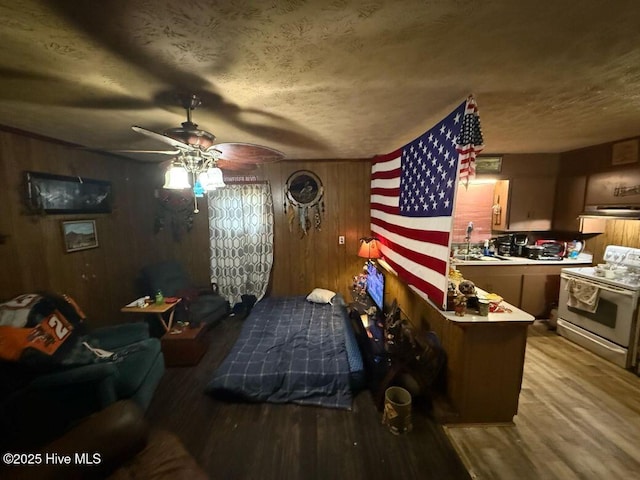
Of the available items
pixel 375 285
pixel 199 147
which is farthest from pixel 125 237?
pixel 375 285

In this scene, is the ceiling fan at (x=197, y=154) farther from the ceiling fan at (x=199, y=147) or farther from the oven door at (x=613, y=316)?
the oven door at (x=613, y=316)

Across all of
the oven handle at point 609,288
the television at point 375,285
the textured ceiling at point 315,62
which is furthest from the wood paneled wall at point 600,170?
the television at point 375,285

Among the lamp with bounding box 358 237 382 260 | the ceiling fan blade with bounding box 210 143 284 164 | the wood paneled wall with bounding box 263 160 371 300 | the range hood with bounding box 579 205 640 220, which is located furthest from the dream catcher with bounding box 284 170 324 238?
the range hood with bounding box 579 205 640 220

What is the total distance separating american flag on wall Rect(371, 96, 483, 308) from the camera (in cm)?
159

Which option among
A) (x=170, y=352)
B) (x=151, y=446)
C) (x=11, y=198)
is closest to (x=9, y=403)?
(x=151, y=446)

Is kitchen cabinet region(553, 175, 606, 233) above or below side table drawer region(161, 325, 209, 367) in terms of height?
above

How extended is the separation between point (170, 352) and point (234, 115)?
8.14 feet

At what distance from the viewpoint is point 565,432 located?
190cm

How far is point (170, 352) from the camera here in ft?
8.64

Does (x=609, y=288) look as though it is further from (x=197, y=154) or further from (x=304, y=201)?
(x=197, y=154)

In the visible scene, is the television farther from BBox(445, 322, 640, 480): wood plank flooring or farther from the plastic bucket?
BBox(445, 322, 640, 480): wood plank flooring

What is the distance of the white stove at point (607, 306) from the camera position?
255 centimetres

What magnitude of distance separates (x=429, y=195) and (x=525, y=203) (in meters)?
2.63

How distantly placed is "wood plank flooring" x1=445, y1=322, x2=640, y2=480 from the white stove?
25 cm
